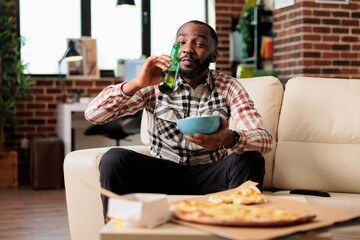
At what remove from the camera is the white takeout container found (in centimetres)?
111

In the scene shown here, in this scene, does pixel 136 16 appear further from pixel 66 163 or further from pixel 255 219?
pixel 255 219

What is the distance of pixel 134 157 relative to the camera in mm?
1839

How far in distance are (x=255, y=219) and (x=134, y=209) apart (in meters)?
0.26

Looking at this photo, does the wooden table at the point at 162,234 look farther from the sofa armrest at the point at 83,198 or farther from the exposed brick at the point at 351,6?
the exposed brick at the point at 351,6

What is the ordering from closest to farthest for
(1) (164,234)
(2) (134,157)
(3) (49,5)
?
(1) (164,234), (2) (134,157), (3) (49,5)

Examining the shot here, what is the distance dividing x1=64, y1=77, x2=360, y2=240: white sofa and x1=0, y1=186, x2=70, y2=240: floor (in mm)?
803

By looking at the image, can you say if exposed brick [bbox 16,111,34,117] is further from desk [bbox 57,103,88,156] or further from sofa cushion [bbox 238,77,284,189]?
sofa cushion [bbox 238,77,284,189]

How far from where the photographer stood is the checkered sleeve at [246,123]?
1.85 meters

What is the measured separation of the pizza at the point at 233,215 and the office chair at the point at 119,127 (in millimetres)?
3090

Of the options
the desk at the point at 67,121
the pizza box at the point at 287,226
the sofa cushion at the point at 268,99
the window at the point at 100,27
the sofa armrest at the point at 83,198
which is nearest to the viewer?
the pizza box at the point at 287,226

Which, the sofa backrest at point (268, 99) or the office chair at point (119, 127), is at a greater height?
the sofa backrest at point (268, 99)

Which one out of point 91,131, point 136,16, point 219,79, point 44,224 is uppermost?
point 136,16

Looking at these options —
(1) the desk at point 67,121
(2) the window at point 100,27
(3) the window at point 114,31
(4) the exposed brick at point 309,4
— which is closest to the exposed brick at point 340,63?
(4) the exposed brick at point 309,4

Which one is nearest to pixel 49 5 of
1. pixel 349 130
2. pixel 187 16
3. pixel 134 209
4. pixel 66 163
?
pixel 187 16
